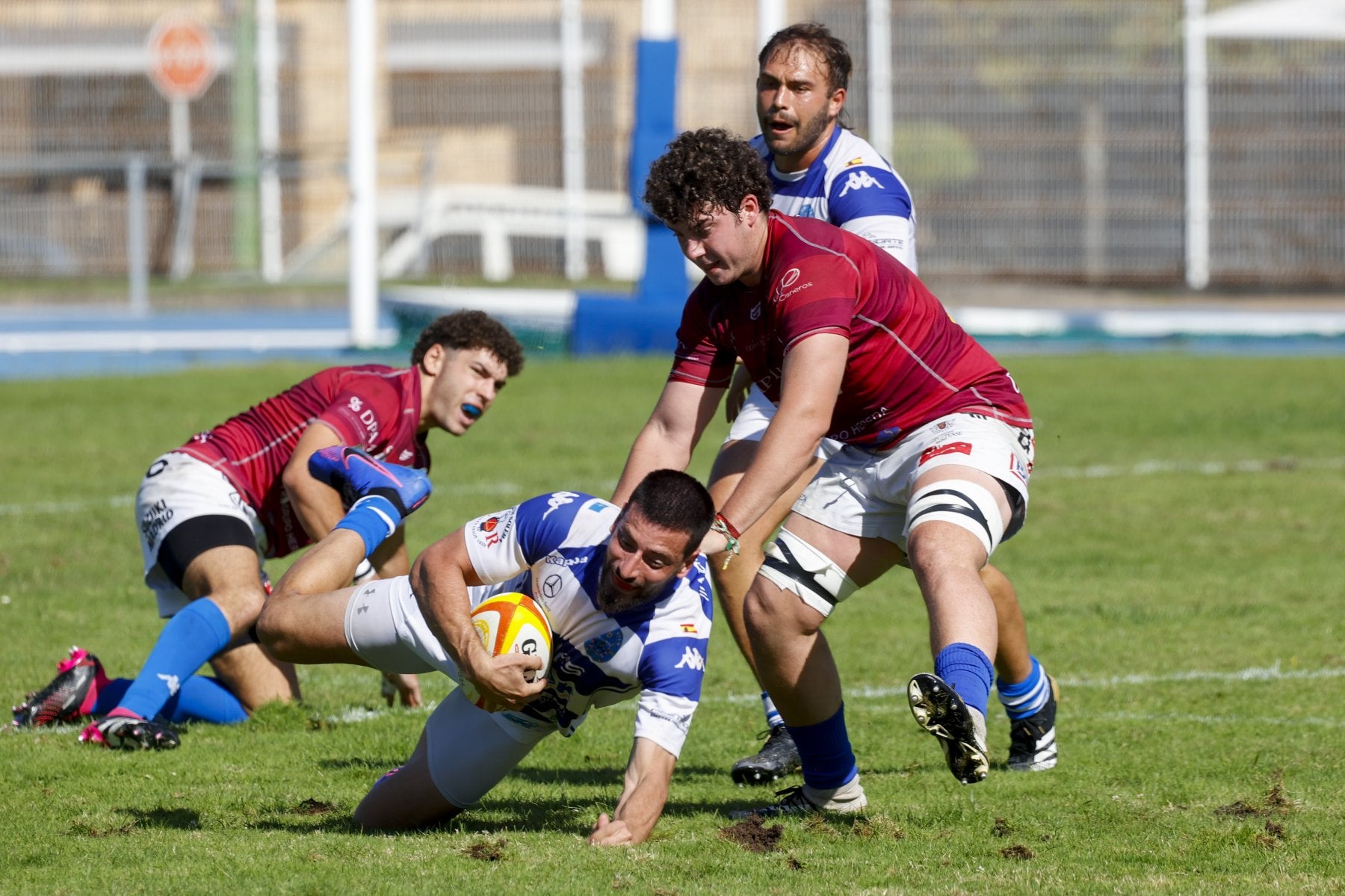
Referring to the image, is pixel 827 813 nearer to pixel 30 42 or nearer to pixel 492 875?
pixel 492 875

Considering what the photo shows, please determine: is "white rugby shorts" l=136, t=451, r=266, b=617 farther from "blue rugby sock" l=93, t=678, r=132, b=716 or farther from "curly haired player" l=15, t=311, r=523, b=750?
"blue rugby sock" l=93, t=678, r=132, b=716

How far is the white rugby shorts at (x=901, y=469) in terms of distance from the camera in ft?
17.0

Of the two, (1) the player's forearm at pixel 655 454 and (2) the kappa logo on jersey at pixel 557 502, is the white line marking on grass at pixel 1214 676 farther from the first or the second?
(2) the kappa logo on jersey at pixel 557 502

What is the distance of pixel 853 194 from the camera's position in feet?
21.1

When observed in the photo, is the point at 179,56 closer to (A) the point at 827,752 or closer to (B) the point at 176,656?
(B) the point at 176,656

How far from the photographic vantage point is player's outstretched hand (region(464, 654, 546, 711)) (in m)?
4.79

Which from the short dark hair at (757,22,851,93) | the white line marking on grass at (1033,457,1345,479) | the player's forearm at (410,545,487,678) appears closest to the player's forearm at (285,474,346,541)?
the player's forearm at (410,545,487,678)

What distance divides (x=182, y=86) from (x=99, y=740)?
2360 cm

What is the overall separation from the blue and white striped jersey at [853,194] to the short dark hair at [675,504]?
1.90 m

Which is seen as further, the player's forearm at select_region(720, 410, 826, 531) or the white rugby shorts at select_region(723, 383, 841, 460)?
the white rugby shorts at select_region(723, 383, 841, 460)

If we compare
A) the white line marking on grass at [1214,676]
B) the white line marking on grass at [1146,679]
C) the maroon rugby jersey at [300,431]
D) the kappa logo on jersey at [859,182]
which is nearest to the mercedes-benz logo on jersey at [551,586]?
the maroon rugby jersey at [300,431]

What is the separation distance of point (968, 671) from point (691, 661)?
76 cm

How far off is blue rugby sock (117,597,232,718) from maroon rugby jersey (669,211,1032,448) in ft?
6.57

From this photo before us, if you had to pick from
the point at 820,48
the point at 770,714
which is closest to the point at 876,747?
the point at 770,714
